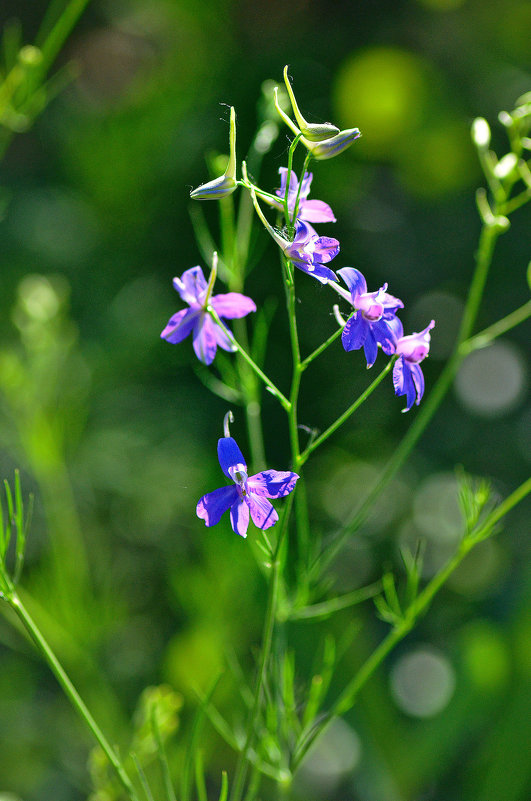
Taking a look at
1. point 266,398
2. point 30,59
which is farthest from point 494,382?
point 30,59

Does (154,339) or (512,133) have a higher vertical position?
(512,133)

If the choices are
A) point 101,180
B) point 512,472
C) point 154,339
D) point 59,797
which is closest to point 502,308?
point 512,472

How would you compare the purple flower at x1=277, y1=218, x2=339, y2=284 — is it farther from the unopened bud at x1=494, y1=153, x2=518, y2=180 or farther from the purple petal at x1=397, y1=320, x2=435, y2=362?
the unopened bud at x1=494, y1=153, x2=518, y2=180

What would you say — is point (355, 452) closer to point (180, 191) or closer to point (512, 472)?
point (512, 472)

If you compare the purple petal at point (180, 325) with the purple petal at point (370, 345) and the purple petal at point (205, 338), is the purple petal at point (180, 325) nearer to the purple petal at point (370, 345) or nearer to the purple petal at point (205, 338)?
the purple petal at point (205, 338)

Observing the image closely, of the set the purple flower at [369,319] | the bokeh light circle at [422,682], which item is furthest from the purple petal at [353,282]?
the bokeh light circle at [422,682]
